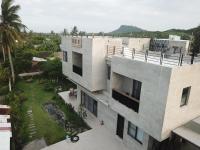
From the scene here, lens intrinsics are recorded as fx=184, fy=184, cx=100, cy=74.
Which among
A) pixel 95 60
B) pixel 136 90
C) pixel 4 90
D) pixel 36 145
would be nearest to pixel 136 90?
pixel 136 90

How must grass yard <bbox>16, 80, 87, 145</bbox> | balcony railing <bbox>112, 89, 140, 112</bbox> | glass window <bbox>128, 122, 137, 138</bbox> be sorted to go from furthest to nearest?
grass yard <bbox>16, 80, 87, 145</bbox>, glass window <bbox>128, 122, 137, 138</bbox>, balcony railing <bbox>112, 89, 140, 112</bbox>

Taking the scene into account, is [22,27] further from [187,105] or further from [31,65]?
[187,105]

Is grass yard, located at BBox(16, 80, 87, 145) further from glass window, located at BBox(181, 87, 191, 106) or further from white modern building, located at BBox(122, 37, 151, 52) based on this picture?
glass window, located at BBox(181, 87, 191, 106)

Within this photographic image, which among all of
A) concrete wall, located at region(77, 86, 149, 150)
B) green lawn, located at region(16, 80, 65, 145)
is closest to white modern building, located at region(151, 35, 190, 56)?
concrete wall, located at region(77, 86, 149, 150)

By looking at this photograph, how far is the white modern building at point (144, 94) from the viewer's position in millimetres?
10117

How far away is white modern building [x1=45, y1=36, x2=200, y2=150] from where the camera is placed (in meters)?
10.1

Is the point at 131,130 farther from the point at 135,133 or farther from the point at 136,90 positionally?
the point at 136,90

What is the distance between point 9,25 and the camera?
24.5m

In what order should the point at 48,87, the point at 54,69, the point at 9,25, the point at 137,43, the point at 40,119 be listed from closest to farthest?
the point at 40,119, the point at 137,43, the point at 9,25, the point at 48,87, the point at 54,69

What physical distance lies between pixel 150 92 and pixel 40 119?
13465 millimetres

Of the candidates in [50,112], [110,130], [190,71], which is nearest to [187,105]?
[190,71]

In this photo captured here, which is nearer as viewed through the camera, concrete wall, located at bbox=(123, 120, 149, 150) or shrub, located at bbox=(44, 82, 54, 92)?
concrete wall, located at bbox=(123, 120, 149, 150)

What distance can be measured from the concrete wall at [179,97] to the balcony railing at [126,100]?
2226 millimetres

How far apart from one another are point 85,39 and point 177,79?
8927 mm
